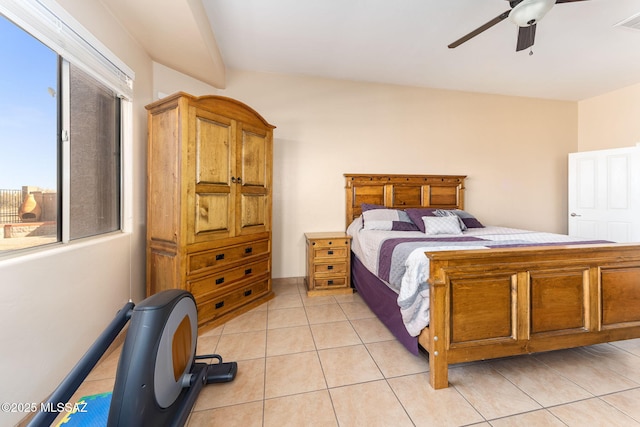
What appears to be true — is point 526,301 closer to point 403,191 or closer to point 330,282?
point 330,282

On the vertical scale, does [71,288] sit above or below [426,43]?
below

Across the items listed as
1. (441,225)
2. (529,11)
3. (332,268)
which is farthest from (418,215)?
(529,11)

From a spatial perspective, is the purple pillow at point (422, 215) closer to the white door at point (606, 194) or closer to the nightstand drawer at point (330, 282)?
the nightstand drawer at point (330, 282)

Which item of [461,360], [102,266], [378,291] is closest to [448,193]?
[378,291]

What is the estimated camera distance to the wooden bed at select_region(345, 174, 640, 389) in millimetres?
1438

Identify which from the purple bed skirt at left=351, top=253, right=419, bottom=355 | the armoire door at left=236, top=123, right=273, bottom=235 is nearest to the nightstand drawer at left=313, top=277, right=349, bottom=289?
the purple bed skirt at left=351, top=253, right=419, bottom=355

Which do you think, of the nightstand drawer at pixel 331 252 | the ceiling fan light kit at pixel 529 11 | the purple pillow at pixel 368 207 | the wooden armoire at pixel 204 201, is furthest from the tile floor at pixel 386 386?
the ceiling fan light kit at pixel 529 11

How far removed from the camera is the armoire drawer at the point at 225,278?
2067 millimetres

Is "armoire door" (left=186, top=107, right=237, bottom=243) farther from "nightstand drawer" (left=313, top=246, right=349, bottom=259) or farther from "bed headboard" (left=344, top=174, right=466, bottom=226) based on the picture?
"bed headboard" (left=344, top=174, right=466, bottom=226)

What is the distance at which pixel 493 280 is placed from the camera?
58.8 inches

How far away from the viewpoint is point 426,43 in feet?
8.54

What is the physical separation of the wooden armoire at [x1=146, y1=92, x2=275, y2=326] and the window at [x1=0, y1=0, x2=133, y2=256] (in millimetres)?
329

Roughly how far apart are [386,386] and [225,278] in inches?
62.0

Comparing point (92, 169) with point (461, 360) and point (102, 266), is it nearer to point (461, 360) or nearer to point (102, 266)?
point (102, 266)
